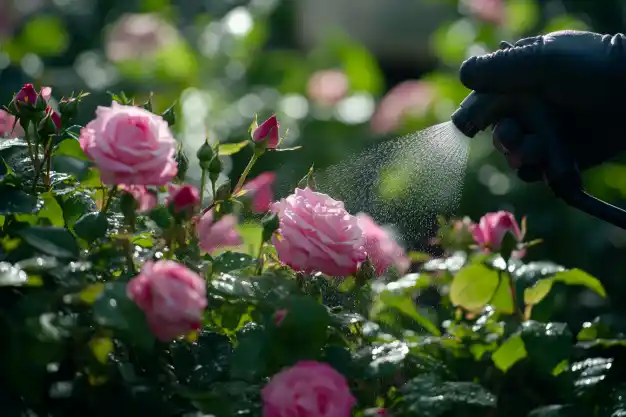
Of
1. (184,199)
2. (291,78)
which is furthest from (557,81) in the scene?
(291,78)

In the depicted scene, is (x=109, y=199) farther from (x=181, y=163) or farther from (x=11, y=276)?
(x=11, y=276)

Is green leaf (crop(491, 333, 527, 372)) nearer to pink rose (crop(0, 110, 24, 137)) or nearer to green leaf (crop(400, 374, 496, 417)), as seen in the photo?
green leaf (crop(400, 374, 496, 417))

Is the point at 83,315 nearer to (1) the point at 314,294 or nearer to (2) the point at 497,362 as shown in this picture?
(1) the point at 314,294

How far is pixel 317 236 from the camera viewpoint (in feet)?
4.34

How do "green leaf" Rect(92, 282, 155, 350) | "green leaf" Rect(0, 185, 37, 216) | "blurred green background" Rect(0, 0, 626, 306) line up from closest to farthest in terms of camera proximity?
1. "green leaf" Rect(92, 282, 155, 350)
2. "green leaf" Rect(0, 185, 37, 216)
3. "blurred green background" Rect(0, 0, 626, 306)

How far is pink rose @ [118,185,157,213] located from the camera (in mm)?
1297

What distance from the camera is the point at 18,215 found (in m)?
1.27

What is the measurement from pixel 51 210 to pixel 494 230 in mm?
623

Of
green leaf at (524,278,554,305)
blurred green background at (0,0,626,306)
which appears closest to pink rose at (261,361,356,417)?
green leaf at (524,278,554,305)

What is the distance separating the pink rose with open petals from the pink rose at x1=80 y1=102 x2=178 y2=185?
1.77 feet

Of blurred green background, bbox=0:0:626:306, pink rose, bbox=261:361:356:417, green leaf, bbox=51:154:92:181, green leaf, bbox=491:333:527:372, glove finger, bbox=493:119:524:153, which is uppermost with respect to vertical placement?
glove finger, bbox=493:119:524:153

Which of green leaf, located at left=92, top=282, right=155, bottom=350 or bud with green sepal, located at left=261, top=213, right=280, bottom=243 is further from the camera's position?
bud with green sepal, located at left=261, top=213, right=280, bottom=243

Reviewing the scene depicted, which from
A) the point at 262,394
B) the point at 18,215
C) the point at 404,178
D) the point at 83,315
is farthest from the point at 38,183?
the point at 404,178

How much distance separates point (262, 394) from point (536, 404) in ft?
1.39
